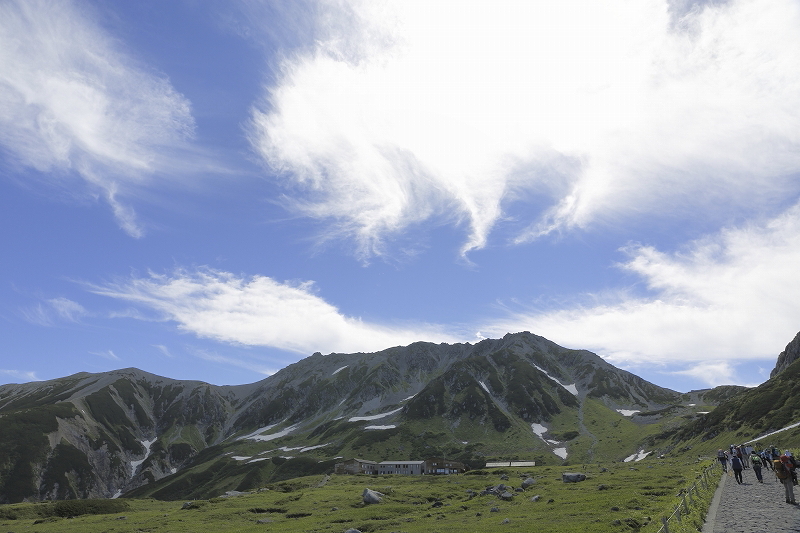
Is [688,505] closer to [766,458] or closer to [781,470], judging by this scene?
[781,470]

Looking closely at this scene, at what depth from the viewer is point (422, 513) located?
2518 inches

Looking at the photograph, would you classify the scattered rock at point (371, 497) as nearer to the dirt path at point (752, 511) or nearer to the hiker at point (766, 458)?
the dirt path at point (752, 511)

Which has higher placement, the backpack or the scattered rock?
the backpack

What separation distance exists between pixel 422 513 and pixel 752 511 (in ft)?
130

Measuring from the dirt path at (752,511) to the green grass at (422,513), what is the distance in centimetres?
358

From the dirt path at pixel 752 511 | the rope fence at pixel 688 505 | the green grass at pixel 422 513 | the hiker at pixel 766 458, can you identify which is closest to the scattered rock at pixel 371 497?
the green grass at pixel 422 513

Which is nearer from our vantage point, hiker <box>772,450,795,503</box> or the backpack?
hiker <box>772,450,795,503</box>

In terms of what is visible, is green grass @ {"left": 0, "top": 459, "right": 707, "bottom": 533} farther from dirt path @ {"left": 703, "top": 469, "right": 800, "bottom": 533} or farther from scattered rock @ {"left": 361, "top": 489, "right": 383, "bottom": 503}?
dirt path @ {"left": 703, "top": 469, "right": 800, "bottom": 533}

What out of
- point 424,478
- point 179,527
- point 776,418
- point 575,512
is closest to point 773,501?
point 575,512

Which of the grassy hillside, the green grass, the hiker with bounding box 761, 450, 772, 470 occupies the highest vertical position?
the grassy hillside

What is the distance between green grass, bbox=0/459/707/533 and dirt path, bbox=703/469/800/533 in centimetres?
358

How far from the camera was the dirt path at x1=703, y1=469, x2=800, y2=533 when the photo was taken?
27594 millimetres


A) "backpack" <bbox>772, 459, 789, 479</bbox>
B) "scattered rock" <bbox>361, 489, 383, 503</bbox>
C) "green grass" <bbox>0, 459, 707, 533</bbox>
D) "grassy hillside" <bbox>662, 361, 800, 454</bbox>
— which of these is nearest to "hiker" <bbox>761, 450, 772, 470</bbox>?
"green grass" <bbox>0, 459, 707, 533</bbox>

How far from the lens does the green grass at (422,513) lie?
150 ft
